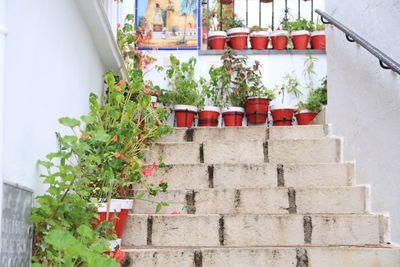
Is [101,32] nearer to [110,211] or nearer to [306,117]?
[110,211]

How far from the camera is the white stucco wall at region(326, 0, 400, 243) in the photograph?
3.22m

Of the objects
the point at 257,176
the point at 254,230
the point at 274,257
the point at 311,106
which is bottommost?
the point at 274,257

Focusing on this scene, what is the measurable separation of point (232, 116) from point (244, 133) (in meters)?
0.78

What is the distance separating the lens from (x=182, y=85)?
5480 millimetres

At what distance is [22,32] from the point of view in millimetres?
2262

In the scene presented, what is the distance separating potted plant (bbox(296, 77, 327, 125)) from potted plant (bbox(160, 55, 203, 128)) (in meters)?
0.91

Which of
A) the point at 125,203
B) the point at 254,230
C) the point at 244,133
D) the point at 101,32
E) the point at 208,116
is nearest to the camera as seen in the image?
the point at 125,203

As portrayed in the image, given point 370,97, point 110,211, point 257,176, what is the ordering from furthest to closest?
point 257,176
point 370,97
point 110,211

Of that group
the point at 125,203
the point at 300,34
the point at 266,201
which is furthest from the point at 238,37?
the point at 125,203

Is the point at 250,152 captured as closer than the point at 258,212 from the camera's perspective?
No

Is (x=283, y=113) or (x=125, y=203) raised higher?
(x=283, y=113)

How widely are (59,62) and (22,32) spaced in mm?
628

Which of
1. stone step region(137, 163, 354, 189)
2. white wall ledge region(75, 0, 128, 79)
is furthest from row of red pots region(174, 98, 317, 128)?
stone step region(137, 163, 354, 189)

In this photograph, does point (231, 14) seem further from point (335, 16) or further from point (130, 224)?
point (130, 224)
